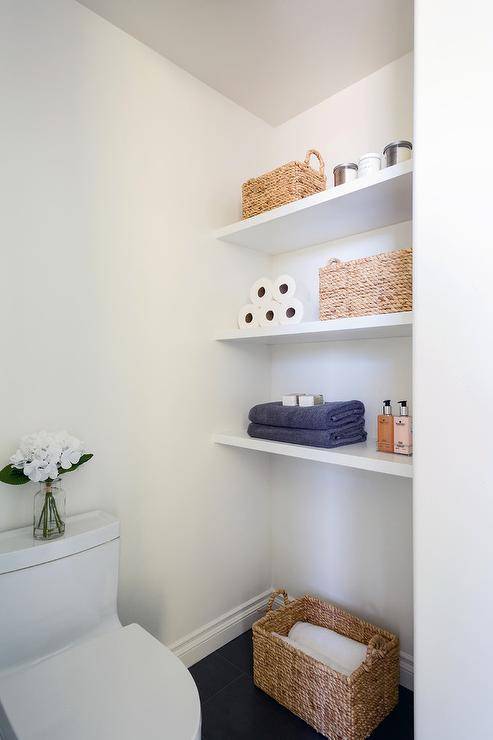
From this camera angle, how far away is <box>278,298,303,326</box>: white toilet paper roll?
62.9 inches

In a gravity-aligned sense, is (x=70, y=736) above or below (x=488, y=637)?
below

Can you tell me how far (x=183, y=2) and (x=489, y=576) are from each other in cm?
182

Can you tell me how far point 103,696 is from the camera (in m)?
0.93

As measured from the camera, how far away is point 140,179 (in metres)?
1.53

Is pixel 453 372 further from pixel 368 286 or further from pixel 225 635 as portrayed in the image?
pixel 225 635

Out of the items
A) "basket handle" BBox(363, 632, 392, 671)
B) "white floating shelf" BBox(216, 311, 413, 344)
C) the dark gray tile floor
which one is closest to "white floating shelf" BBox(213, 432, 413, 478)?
"white floating shelf" BBox(216, 311, 413, 344)

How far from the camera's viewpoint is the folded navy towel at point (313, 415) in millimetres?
1470

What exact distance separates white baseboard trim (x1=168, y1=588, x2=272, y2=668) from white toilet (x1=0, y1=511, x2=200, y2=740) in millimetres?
518

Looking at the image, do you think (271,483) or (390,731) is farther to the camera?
(271,483)

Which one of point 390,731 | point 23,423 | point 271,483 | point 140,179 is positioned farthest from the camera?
point 271,483

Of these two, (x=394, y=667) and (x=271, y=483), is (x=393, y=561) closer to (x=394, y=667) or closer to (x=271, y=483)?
(x=394, y=667)

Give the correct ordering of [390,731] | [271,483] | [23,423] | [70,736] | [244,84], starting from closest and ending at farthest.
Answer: [70,736]
[23,423]
[390,731]
[244,84]
[271,483]

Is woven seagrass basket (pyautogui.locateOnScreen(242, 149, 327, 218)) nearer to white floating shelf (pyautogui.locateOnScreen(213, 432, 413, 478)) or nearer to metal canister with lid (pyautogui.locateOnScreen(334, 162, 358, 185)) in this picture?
metal canister with lid (pyautogui.locateOnScreen(334, 162, 358, 185))

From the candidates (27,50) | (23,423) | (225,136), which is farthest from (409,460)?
(27,50)
